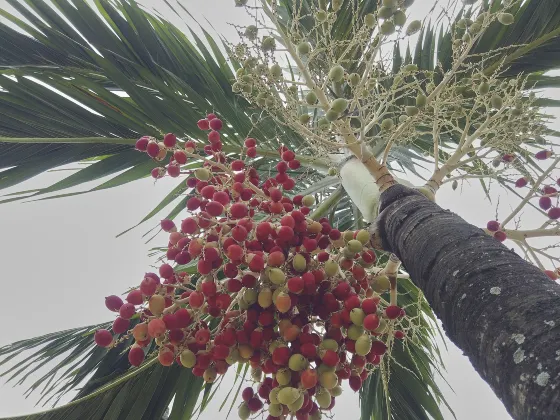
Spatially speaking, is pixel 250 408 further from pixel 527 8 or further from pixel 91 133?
pixel 527 8

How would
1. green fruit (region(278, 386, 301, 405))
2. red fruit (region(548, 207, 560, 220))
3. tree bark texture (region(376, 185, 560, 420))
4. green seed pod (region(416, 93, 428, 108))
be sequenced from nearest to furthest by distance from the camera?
tree bark texture (region(376, 185, 560, 420)) < green fruit (region(278, 386, 301, 405)) < green seed pod (region(416, 93, 428, 108)) < red fruit (region(548, 207, 560, 220))

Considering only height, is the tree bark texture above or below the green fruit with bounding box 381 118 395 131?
below

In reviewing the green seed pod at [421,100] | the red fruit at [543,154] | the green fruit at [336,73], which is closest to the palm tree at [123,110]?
the red fruit at [543,154]

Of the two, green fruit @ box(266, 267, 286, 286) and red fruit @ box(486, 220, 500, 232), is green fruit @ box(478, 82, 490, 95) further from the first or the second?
green fruit @ box(266, 267, 286, 286)

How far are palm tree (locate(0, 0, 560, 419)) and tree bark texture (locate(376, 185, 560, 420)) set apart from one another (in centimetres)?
68

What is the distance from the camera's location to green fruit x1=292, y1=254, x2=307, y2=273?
127 cm

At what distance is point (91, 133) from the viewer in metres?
2.29

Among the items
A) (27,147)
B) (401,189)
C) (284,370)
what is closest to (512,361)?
(284,370)

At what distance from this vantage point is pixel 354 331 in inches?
49.6

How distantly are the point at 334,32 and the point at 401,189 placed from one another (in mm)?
1683

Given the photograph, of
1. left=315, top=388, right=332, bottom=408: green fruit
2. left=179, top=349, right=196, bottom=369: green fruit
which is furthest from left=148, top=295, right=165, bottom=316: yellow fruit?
left=315, top=388, right=332, bottom=408: green fruit

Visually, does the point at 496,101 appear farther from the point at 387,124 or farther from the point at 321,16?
the point at 321,16

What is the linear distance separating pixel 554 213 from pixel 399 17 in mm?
870

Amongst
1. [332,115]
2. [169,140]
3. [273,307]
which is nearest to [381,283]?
[273,307]
